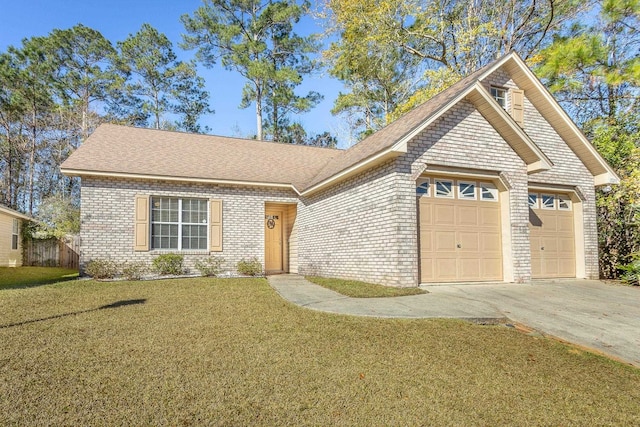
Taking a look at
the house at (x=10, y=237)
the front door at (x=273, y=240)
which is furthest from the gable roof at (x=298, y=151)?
the house at (x=10, y=237)

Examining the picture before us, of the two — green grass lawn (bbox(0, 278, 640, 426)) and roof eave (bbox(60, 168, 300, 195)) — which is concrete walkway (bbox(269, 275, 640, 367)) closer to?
green grass lawn (bbox(0, 278, 640, 426))

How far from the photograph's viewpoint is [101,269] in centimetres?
1109

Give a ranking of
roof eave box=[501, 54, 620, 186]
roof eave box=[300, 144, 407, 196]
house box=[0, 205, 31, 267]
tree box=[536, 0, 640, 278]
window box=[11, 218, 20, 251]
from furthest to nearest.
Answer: window box=[11, 218, 20, 251], house box=[0, 205, 31, 267], tree box=[536, 0, 640, 278], roof eave box=[501, 54, 620, 186], roof eave box=[300, 144, 407, 196]

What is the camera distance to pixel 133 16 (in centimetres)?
2394

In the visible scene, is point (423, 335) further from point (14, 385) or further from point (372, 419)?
point (14, 385)

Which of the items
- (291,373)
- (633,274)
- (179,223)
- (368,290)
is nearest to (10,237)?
(179,223)

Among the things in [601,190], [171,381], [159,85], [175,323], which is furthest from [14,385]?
[159,85]

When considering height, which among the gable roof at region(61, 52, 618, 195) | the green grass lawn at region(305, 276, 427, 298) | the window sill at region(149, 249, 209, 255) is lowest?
the green grass lawn at region(305, 276, 427, 298)

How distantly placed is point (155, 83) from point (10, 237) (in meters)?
14.1

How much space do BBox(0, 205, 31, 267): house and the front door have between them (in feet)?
39.9

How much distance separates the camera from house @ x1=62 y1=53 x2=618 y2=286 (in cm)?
912

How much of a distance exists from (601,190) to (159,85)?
2712 centimetres

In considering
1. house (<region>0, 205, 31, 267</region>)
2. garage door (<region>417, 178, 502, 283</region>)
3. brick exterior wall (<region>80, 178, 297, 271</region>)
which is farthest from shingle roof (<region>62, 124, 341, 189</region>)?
house (<region>0, 205, 31, 267</region>)

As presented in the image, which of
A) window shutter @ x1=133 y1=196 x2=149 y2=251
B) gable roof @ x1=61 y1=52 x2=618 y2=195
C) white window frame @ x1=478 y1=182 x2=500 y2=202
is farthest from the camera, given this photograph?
window shutter @ x1=133 y1=196 x2=149 y2=251
